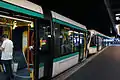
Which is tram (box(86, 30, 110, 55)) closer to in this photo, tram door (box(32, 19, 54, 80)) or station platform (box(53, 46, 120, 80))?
station platform (box(53, 46, 120, 80))

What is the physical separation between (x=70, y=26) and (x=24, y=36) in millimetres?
2396

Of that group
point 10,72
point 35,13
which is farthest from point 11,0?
point 10,72

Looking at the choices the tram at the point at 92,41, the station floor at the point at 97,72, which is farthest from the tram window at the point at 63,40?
the tram at the point at 92,41

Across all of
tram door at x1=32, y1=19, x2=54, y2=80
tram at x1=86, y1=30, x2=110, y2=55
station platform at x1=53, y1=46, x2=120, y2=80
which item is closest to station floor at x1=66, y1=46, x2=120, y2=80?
station platform at x1=53, y1=46, x2=120, y2=80

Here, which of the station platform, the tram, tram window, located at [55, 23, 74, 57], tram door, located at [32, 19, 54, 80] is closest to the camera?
tram door, located at [32, 19, 54, 80]

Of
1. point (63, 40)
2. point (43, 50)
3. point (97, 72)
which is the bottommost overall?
point (97, 72)

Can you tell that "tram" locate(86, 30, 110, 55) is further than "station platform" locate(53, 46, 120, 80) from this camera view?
Yes

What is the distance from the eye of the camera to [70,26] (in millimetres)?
10383

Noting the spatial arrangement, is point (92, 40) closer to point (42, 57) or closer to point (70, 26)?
point (70, 26)

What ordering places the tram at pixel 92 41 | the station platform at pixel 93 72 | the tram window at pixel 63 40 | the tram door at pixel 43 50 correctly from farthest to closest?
the tram at pixel 92 41 < the station platform at pixel 93 72 < the tram window at pixel 63 40 < the tram door at pixel 43 50

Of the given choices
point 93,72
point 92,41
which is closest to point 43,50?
point 93,72

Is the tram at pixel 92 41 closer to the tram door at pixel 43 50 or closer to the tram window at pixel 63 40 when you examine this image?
the tram window at pixel 63 40

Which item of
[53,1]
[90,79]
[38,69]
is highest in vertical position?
[53,1]

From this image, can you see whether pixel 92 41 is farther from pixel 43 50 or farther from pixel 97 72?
pixel 43 50
